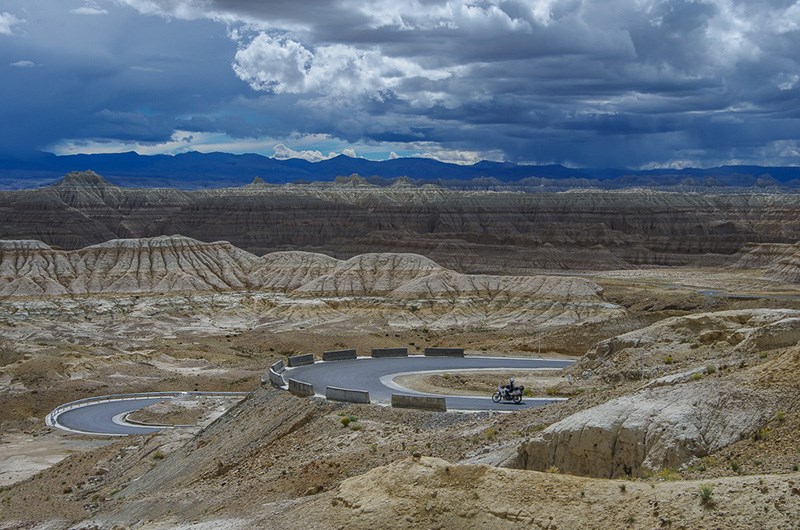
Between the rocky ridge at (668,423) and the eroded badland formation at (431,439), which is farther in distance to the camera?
the rocky ridge at (668,423)

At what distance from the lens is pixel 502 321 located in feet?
353

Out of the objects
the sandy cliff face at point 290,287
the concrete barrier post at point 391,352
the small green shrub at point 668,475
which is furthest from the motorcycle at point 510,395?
the sandy cliff face at point 290,287

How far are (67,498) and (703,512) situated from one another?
27433 millimetres

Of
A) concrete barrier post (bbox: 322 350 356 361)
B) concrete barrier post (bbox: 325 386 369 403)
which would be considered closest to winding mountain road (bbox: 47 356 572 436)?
concrete barrier post (bbox: 322 350 356 361)

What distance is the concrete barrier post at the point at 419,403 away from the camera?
106 feet

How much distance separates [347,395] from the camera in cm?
3378

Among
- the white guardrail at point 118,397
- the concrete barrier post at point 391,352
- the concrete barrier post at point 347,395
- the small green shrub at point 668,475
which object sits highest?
the small green shrub at point 668,475

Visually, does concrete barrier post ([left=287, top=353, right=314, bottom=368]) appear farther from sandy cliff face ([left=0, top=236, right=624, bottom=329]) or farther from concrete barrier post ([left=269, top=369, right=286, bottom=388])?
sandy cliff face ([left=0, top=236, right=624, bottom=329])

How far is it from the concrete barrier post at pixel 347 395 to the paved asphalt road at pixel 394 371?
6.23ft

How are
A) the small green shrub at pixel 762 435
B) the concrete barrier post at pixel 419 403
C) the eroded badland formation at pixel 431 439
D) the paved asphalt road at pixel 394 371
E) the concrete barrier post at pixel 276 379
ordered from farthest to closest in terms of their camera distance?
the concrete barrier post at pixel 276 379, the paved asphalt road at pixel 394 371, the concrete barrier post at pixel 419 403, the small green shrub at pixel 762 435, the eroded badland formation at pixel 431 439

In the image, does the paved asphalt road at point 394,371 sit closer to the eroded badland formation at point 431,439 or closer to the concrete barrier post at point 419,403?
the concrete barrier post at point 419,403

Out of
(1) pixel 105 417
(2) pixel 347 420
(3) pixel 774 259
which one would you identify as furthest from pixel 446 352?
(3) pixel 774 259

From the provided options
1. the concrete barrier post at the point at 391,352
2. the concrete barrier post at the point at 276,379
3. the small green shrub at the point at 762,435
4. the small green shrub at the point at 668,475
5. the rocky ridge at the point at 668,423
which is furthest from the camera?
the concrete barrier post at the point at 391,352

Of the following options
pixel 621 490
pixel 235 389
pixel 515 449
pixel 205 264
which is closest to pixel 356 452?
pixel 515 449
